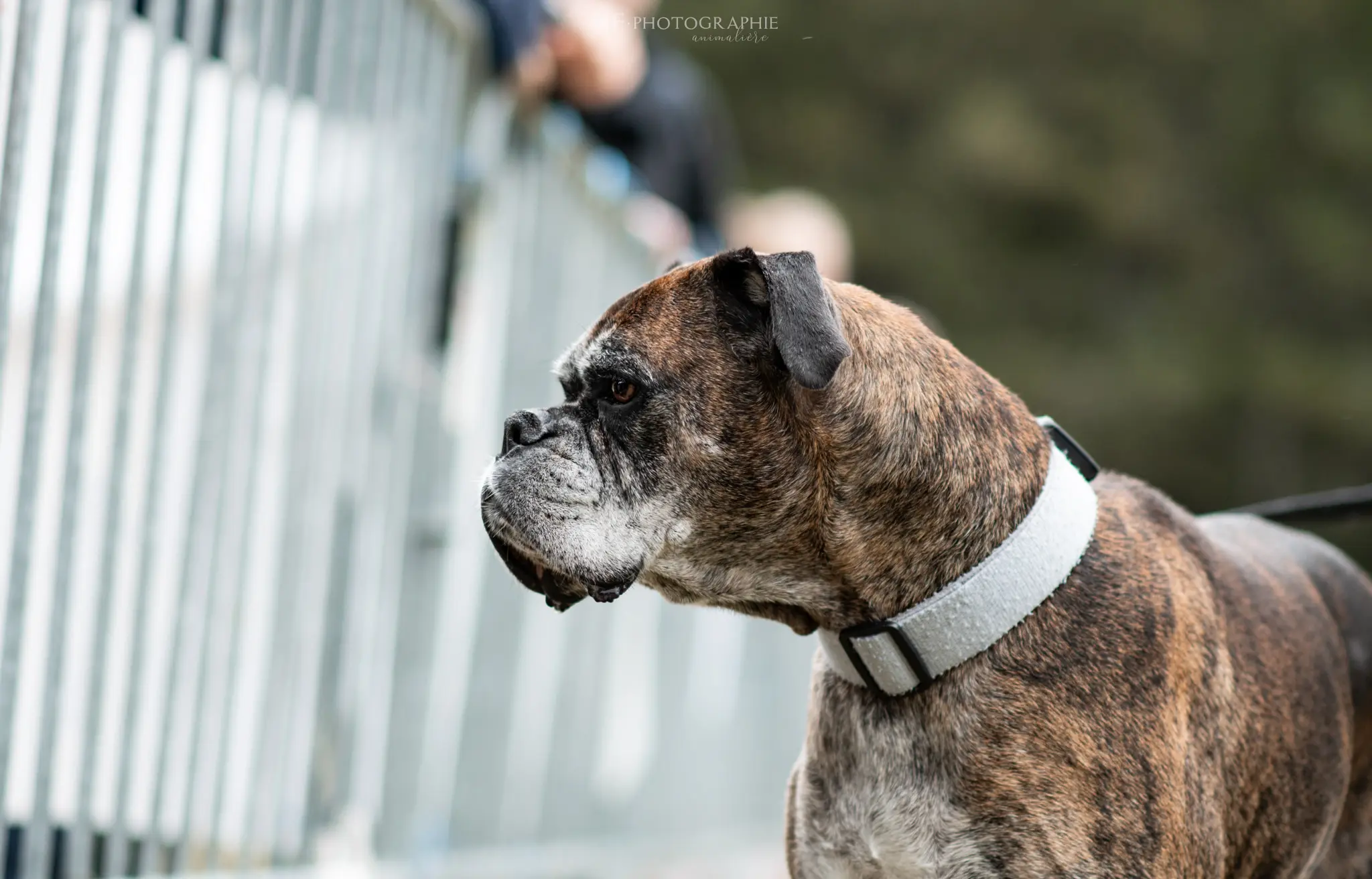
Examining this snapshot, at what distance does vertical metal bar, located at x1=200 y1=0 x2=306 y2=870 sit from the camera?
445cm

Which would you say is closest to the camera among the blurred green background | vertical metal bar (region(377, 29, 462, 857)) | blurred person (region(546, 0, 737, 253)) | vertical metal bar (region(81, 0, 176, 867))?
vertical metal bar (region(81, 0, 176, 867))

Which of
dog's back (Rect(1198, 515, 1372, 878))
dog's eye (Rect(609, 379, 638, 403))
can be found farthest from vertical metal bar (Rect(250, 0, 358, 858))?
dog's back (Rect(1198, 515, 1372, 878))

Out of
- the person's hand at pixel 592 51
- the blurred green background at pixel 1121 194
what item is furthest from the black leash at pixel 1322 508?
the blurred green background at pixel 1121 194

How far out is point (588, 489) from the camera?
10.8 feet

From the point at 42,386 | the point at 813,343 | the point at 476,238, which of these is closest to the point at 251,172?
the point at 42,386

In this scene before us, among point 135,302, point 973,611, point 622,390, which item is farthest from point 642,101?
point 973,611

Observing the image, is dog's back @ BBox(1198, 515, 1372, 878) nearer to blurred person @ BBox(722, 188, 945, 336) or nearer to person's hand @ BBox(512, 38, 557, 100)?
person's hand @ BBox(512, 38, 557, 100)

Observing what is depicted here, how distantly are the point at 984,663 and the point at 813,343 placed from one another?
751 millimetres

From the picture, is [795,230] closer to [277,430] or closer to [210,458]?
[277,430]

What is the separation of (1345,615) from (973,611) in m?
1.34

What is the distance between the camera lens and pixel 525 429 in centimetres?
338

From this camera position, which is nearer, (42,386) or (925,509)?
(925,509)

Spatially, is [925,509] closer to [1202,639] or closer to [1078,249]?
[1202,639]

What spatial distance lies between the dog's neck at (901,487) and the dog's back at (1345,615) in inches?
33.0
